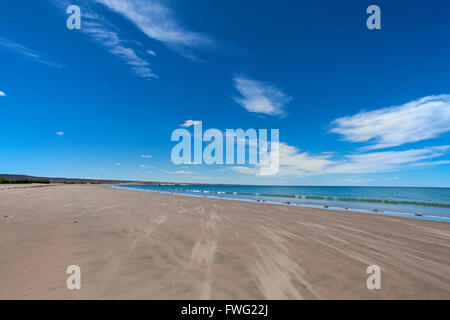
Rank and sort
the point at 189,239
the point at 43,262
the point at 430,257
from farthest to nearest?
the point at 189,239 < the point at 430,257 < the point at 43,262

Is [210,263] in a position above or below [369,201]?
above

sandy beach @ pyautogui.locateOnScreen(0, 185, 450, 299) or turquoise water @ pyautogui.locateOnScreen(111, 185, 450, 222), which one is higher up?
sandy beach @ pyautogui.locateOnScreen(0, 185, 450, 299)

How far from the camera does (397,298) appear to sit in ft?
12.7

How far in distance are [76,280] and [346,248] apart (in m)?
8.12

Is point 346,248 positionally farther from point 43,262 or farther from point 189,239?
point 43,262

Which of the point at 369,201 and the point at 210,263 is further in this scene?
the point at 369,201

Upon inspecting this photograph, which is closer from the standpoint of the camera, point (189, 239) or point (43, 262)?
point (43, 262)

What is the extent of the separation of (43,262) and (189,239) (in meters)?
4.14

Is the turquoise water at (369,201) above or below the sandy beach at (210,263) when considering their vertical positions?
below

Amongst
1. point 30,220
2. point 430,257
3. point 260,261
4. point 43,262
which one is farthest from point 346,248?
point 30,220

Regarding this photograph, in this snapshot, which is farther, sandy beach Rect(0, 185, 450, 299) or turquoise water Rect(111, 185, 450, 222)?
turquoise water Rect(111, 185, 450, 222)

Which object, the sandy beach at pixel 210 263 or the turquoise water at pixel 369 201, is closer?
the sandy beach at pixel 210 263
